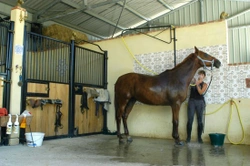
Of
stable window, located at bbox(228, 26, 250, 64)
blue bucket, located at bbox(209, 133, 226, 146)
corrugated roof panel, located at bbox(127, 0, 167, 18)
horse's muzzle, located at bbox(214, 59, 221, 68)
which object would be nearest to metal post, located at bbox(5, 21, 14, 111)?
blue bucket, located at bbox(209, 133, 226, 146)

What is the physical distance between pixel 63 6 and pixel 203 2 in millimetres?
5915

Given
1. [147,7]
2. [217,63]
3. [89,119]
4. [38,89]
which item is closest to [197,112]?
[217,63]

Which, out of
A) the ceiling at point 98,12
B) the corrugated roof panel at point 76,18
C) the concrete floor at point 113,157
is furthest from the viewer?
the corrugated roof panel at point 76,18

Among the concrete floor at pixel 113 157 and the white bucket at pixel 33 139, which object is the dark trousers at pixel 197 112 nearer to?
the concrete floor at pixel 113 157

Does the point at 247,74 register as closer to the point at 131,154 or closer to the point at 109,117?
the point at 131,154

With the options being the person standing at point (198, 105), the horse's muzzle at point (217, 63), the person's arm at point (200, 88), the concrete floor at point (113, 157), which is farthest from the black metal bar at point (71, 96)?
the horse's muzzle at point (217, 63)

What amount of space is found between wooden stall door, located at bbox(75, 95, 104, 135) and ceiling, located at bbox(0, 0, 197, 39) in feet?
9.55

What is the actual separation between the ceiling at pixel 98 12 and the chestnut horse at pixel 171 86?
3435 mm

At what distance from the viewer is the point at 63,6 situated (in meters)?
7.97

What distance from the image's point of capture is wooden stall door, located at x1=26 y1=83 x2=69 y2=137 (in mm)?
4344

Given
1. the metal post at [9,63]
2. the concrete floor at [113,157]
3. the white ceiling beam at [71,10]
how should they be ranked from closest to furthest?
the concrete floor at [113,157] < the metal post at [9,63] < the white ceiling beam at [71,10]

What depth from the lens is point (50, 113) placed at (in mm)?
4625

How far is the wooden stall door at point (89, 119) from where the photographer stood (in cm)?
516

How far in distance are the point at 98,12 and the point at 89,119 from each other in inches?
196
